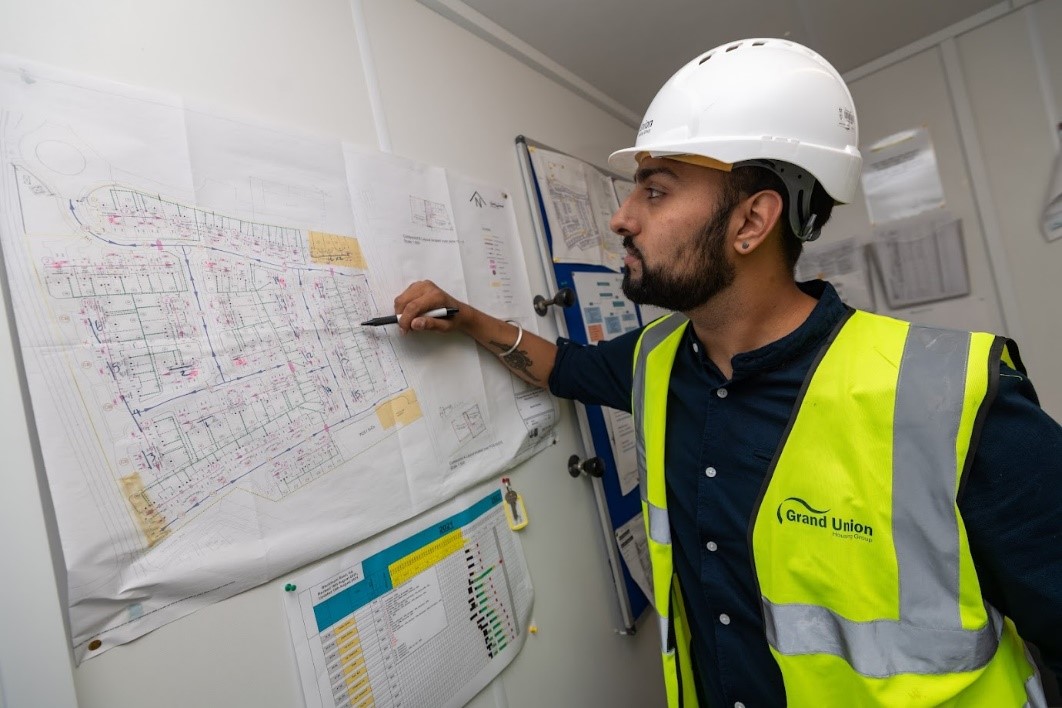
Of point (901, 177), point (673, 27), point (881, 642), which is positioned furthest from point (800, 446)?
point (901, 177)

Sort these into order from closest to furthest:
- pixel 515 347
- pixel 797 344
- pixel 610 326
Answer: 1. pixel 797 344
2. pixel 515 347
3. pixel 610 326

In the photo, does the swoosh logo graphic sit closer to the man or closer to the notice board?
the man

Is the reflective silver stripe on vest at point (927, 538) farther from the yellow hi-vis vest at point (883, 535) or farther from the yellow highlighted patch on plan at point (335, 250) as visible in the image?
the yellow highlighted patch on plan at point (335, 250)

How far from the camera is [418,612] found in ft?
2.83

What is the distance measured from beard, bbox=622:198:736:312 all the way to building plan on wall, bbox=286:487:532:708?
58 cm

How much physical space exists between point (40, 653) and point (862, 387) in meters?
1.08

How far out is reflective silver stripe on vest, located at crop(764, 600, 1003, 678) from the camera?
0.62 m

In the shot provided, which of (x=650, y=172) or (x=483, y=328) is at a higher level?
(x=650, y=172)

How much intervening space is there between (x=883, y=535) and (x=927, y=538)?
5 cm

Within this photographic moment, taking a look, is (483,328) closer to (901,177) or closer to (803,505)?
(803,505)

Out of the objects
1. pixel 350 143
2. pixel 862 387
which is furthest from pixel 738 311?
pixel 350 143

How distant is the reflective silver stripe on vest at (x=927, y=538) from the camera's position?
24.5 inches

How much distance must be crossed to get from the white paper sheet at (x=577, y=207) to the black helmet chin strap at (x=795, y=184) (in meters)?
0.47

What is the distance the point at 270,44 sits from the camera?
0.81m
